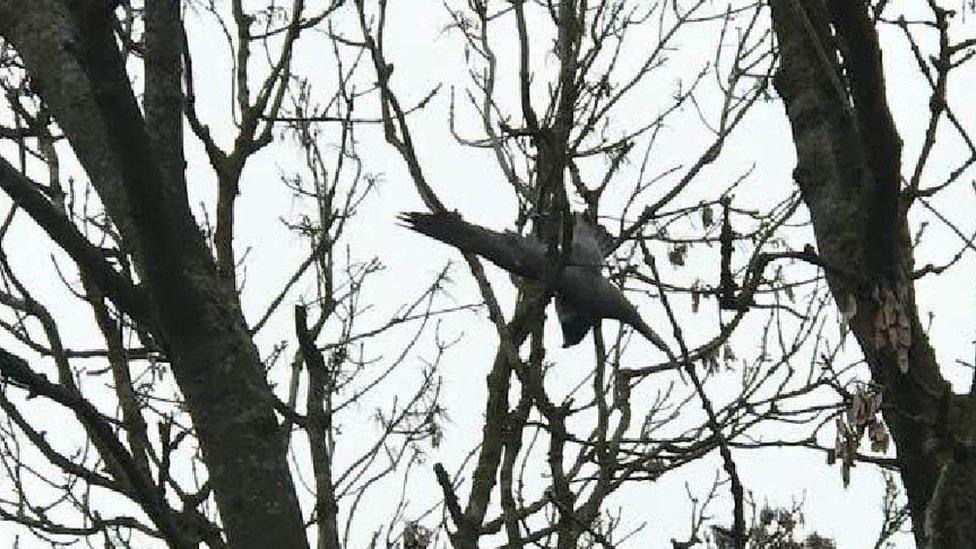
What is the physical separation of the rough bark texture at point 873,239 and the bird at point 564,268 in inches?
13.7

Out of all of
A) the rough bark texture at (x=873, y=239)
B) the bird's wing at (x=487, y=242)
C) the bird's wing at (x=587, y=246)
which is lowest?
the rough bark texture at (x=873, y=239)

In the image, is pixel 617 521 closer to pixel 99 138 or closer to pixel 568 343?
pixel 568 343

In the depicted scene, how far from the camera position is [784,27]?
226 cm

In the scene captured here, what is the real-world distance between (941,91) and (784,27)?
60 centimetres

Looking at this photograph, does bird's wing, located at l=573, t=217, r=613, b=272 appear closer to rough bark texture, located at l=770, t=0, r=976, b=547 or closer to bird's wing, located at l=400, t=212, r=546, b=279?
bird's wing, located at l=400, t=212, r=546, b=279

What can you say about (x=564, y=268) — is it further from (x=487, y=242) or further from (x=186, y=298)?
(x=186, y=298)

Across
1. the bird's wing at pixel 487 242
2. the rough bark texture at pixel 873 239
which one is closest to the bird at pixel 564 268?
the bird's wing at pixel 487 242

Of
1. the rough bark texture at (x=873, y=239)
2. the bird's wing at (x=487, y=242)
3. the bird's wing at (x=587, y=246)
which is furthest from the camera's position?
the bird's wing at (x=587, y=246)

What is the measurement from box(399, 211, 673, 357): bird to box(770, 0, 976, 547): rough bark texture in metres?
0.35

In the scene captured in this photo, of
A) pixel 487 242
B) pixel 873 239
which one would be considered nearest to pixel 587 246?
pixel 487 242

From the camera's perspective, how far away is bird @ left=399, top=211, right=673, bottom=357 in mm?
2104

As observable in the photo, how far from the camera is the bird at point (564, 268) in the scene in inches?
82.8

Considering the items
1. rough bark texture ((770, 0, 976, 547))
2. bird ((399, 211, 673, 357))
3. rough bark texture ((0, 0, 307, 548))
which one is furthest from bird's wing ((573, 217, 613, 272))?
rough bark texture ((0, 0, 307, 548))

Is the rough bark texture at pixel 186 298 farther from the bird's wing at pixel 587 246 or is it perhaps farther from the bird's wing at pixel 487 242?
the bird's wing at pixel 587 246
